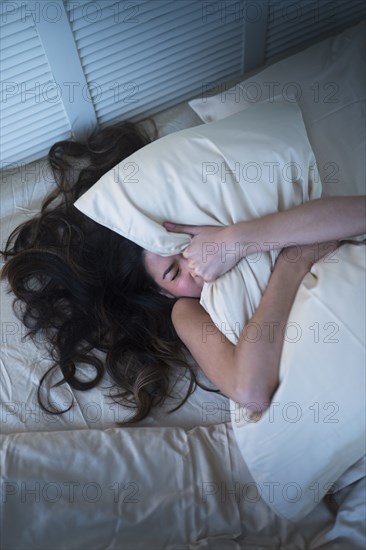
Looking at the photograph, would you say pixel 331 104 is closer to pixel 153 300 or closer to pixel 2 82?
pixel 153 300

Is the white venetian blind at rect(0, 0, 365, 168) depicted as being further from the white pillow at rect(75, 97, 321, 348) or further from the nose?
the nose

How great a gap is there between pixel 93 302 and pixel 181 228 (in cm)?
34

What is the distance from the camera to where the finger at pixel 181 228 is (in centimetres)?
103

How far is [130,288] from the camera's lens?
122 cm

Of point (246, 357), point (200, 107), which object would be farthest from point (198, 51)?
point (246, 357)

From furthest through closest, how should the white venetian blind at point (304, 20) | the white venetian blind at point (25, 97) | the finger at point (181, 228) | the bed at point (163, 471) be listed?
the white venetian blind at point (304, 20)
the white venetian blind at point (25, 97)
the finger at point (181, 228)
the bed at point (163, 471)

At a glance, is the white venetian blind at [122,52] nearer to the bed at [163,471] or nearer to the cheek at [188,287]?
the bed at [163,471]

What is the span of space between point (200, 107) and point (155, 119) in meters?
0.19

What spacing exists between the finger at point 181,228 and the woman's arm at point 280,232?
30mm

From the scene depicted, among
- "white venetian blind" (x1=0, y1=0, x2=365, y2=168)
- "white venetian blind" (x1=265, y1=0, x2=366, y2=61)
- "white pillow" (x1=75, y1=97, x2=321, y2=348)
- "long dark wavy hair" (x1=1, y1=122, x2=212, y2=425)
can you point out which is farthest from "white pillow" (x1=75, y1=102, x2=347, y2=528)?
"white venetian blind" (x1=265, y1=0, x2=366, y2=61)

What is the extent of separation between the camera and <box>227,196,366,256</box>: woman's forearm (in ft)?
3.16

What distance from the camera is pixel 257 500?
3.26 feet

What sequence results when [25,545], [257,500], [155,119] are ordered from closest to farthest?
[25,545]
[257,500]
[155,119]

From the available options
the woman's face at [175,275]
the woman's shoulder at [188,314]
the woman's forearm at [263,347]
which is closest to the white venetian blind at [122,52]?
the woman's face at [175,275]
